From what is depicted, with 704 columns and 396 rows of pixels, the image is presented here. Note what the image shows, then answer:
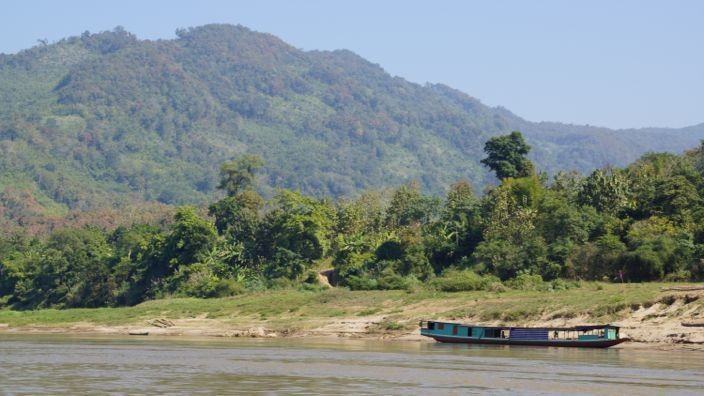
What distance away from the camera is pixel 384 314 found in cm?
5988

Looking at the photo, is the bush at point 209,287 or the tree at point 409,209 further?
the tree at point 409,209

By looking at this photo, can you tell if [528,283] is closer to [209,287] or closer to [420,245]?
[420,245]

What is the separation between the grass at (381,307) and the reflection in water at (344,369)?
420 cm

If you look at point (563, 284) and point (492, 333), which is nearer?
point (492, 333)

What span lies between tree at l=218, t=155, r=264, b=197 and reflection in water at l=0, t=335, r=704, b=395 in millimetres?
66585

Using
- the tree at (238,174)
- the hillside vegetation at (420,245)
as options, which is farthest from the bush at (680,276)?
the tree at (238,174)

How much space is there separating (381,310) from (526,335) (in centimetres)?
1308

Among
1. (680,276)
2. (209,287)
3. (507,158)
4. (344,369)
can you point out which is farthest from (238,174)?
(344,369)

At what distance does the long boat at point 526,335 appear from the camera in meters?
47.2

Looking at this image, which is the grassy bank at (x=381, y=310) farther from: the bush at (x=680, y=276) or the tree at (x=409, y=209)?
the tree at (x=409, y=209)

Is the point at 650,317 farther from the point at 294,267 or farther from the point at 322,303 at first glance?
the point at 294,267

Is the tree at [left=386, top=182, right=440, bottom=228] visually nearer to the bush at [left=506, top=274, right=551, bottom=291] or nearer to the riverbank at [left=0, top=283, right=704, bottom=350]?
the riverbank at [left=0, top=283, right=704, bottom=350]

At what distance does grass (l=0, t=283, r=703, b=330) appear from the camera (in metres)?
52.2

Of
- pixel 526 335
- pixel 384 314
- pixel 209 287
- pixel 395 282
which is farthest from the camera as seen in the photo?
pixel 209 287
